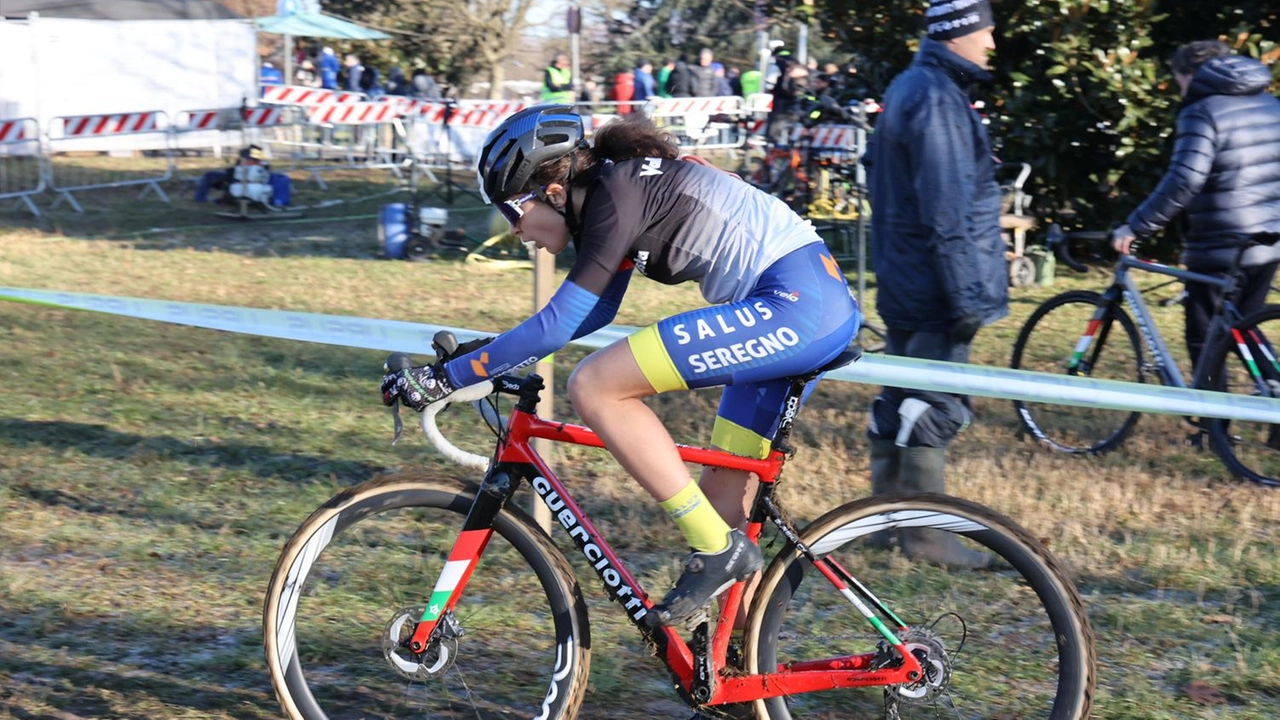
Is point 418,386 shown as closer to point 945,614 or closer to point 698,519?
point 698,519

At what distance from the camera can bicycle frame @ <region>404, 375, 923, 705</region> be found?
3.66 m

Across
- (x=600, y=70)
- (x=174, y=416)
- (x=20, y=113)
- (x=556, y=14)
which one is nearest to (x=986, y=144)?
(x=174, y=416)

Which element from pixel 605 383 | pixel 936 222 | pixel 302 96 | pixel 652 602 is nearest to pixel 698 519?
pixel 652 602

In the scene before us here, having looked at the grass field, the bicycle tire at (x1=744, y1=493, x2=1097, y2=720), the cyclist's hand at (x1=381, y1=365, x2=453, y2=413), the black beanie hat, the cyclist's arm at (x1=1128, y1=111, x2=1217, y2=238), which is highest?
the black beanie hat

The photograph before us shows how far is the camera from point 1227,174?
6867 millimetres

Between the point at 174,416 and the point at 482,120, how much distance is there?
14.1 meters

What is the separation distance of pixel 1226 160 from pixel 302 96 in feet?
62.3

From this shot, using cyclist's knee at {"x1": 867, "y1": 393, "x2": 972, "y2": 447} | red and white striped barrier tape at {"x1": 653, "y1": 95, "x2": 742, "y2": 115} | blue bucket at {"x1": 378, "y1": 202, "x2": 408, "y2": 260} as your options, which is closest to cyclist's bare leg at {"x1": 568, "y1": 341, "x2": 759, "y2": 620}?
cyclist's knee at {"x1": 867, "y1": 393, "x2": 972, "y2": 447}

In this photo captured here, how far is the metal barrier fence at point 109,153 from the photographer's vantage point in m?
18.5

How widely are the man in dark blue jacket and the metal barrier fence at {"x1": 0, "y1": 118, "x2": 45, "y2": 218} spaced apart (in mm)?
14433

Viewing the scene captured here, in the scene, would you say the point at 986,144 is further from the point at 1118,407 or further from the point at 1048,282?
the point at 1048,282

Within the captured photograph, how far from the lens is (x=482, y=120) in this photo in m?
21.3

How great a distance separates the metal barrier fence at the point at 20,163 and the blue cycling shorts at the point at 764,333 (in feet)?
51.2

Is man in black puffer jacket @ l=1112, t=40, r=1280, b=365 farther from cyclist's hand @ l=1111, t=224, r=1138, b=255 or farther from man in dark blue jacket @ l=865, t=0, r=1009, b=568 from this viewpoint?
man in dark blue jacket @ l=865, t=0, r=1009, b=568
